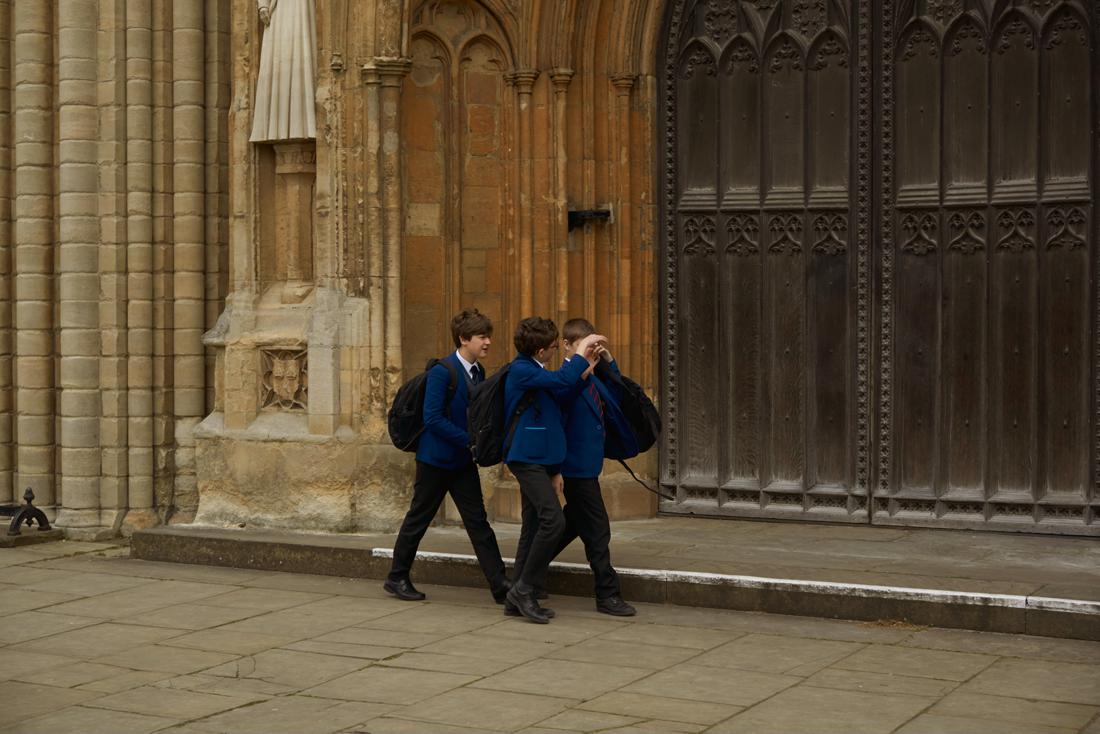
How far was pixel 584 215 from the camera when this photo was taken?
12.3 meters

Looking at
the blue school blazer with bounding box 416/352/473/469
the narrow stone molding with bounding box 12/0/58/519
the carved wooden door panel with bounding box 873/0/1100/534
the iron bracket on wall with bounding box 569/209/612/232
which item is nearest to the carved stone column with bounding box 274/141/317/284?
the iron bracket on wall with bounding box 569/209/612/232

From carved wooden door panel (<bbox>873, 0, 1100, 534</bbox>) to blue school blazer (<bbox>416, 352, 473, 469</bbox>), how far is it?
3.42 metres

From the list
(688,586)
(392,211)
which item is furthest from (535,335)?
(392,211)

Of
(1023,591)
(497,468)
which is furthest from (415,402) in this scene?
(1023,591)

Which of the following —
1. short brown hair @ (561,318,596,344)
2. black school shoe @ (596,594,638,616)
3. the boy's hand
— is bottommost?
black school shoe @ (596,594,638,616)

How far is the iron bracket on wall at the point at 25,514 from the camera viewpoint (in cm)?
1273

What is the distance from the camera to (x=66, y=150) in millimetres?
13070

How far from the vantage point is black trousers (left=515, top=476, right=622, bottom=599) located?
31.0ft

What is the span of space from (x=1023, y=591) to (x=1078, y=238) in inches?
124

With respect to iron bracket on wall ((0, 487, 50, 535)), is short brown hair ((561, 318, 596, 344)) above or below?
above

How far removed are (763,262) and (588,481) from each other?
321 cm

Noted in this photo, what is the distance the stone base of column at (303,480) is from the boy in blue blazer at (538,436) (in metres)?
2.65

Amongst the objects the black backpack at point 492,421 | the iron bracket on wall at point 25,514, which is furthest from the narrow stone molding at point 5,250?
the black backpack at point 492,421

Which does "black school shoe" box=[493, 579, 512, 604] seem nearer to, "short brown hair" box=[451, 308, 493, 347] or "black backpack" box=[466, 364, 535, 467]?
"black backpack" box=[466, 364, 535, 467]
